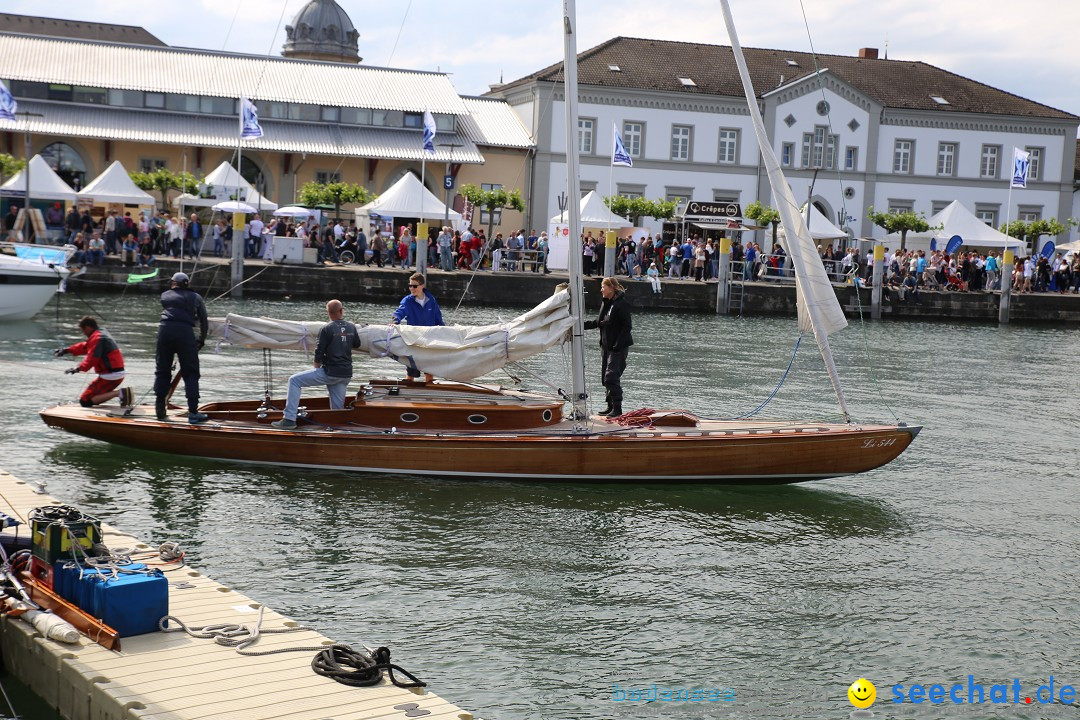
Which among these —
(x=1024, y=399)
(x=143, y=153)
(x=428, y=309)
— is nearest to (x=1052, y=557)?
(x=428, y=309)

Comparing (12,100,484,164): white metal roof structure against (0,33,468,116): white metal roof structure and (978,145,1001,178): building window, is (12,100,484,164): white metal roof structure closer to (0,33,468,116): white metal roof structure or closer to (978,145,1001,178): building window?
(0,33,468,116): white metal roof structure

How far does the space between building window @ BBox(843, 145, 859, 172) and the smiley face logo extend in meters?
56.9

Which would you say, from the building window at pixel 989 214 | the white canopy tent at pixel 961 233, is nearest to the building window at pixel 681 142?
the white canopy tent at pixel 961 233

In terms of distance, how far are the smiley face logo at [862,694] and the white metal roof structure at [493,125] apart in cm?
4894

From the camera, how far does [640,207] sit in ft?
169

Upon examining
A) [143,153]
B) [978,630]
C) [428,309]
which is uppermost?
[143,153]

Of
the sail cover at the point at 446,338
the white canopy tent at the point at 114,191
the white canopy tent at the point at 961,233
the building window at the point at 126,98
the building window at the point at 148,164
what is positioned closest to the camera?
the sail cover at the point at 446,338

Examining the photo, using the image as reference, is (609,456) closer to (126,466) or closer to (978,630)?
(978,630)

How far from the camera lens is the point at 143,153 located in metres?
53.1

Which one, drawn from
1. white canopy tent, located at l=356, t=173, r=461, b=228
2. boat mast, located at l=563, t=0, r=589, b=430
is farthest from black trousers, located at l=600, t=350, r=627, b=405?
white canopy tent, located at l=356, t=173, r=461, b=228

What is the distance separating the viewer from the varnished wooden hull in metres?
14.2

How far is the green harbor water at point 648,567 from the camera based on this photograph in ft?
29.7

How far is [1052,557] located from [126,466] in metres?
10.8

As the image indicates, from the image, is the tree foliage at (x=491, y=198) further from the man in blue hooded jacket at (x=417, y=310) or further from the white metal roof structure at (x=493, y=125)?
the man in blue hooded jacket at (x=417, y=310)
